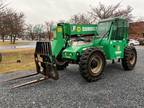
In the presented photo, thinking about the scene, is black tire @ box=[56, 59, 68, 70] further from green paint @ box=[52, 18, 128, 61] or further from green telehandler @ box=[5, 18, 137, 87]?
green paint @ box=[52, 18, 128, 61]

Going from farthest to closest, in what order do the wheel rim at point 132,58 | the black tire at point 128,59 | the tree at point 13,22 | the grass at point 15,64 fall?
the tree at point 13,22
the grass at point 15,64
the wheel rim at point 132,58
the black tire at point 128,59

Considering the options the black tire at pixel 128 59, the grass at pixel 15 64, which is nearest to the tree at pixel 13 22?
the grass at pixel 15 64

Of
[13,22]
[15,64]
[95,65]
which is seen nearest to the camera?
[95,65]

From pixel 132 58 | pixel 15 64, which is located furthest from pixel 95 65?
pixel 15 64

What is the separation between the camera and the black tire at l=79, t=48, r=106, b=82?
17.9ft

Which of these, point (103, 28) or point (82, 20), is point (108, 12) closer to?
point (82, 20)

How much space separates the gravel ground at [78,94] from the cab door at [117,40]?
3.39 ft

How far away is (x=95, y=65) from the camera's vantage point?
5.97 metres

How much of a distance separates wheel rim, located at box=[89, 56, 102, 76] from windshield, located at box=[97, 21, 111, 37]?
141 cm

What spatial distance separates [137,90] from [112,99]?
104 cm

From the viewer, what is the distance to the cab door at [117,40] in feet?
21.8

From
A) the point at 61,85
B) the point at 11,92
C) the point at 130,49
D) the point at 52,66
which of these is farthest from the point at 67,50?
the point at 130,49

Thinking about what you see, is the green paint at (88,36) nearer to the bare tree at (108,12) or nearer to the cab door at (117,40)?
the cab door at (117,40)

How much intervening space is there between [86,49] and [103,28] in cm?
186
